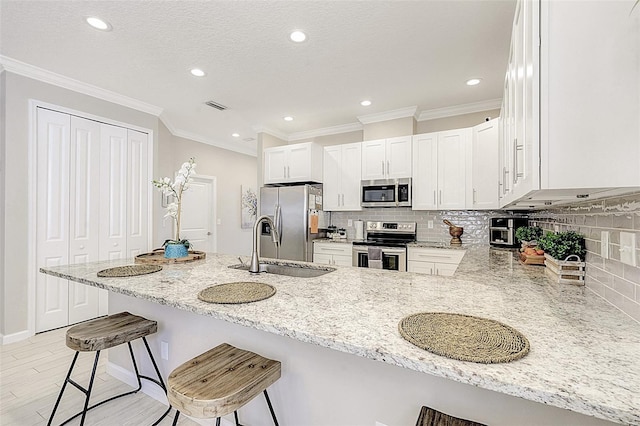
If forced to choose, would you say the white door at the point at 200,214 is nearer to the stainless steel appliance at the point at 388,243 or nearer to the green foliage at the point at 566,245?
the stainless steel appliance at the point at 388,243

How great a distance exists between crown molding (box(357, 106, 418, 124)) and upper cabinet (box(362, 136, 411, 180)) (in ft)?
1.09

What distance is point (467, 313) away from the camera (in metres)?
1.10

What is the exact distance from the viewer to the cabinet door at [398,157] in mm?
3990

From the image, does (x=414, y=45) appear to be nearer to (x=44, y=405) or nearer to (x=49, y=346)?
(x=44, y=405)

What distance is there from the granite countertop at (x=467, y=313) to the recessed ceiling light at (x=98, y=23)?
1.83m

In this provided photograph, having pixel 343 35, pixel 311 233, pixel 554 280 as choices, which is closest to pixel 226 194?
pixel 311 233

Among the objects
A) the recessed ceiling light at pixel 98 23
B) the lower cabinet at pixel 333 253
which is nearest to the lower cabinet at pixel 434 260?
the lower cabinet at pixel 333 253

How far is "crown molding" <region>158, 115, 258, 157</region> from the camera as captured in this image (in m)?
4.77

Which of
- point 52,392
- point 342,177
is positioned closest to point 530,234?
point 342,177

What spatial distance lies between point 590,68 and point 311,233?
12.0 ft

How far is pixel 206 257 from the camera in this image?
250cm

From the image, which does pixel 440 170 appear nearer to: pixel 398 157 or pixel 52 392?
pixel 398 157

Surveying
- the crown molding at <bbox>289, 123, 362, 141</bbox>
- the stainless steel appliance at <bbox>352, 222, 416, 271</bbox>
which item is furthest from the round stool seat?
the crown molding at <bbox>289, 123, 362, 141</bbox>

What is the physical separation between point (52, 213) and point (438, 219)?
15.0 ft
